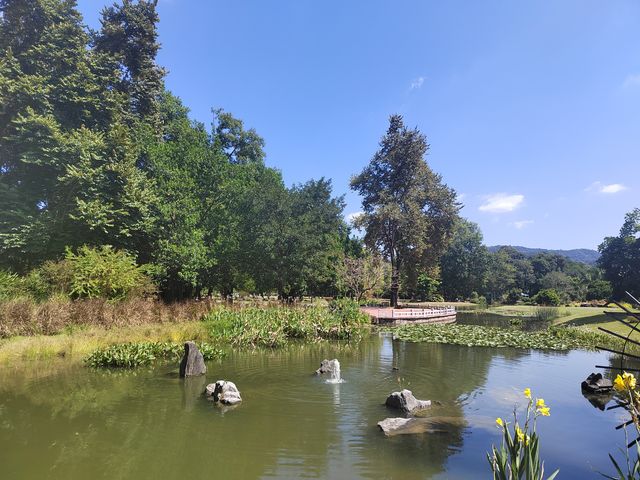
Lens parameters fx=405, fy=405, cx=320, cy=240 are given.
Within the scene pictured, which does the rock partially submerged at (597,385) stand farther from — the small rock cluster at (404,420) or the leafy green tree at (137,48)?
the leafy green tree at (137,48)

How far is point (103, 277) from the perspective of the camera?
2014cm

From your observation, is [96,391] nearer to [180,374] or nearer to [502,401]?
[180,374]

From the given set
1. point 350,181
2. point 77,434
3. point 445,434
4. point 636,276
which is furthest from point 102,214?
point 636,276

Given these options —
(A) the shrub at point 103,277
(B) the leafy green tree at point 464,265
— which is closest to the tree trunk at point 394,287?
(B) the leafy green tree at point 464,265

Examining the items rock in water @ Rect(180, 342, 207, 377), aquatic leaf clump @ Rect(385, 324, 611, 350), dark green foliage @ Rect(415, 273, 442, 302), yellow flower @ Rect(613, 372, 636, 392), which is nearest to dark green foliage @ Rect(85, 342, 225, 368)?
rock in water @ Rect(180, 342, 207, 377)

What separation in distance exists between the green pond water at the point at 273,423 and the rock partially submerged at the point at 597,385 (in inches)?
12.2

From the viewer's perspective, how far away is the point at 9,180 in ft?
83.0

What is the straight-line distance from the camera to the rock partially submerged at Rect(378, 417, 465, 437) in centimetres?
812

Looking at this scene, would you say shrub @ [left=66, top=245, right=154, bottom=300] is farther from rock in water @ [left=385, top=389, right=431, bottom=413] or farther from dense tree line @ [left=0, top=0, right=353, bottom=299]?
rock in water @ [left=385, top=389, right=431, bottom=413]

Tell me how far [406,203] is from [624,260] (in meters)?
20.0

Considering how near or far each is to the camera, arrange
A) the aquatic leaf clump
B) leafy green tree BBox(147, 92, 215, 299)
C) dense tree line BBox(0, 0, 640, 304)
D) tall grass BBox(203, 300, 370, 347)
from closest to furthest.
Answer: tall grass BBox(203, 300, 370, 347), the aquatic leaf clump, dense tree line BBox(0, 0, 640, 304), leafy green tree BBox(147, 92, 215, 299)

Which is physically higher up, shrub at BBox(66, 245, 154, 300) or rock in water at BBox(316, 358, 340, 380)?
shrub at BBox(66, 245, 154, 300)

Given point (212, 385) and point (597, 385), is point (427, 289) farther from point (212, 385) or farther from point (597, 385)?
point (212, 385)

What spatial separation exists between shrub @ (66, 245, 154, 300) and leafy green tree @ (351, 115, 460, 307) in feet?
89.2
